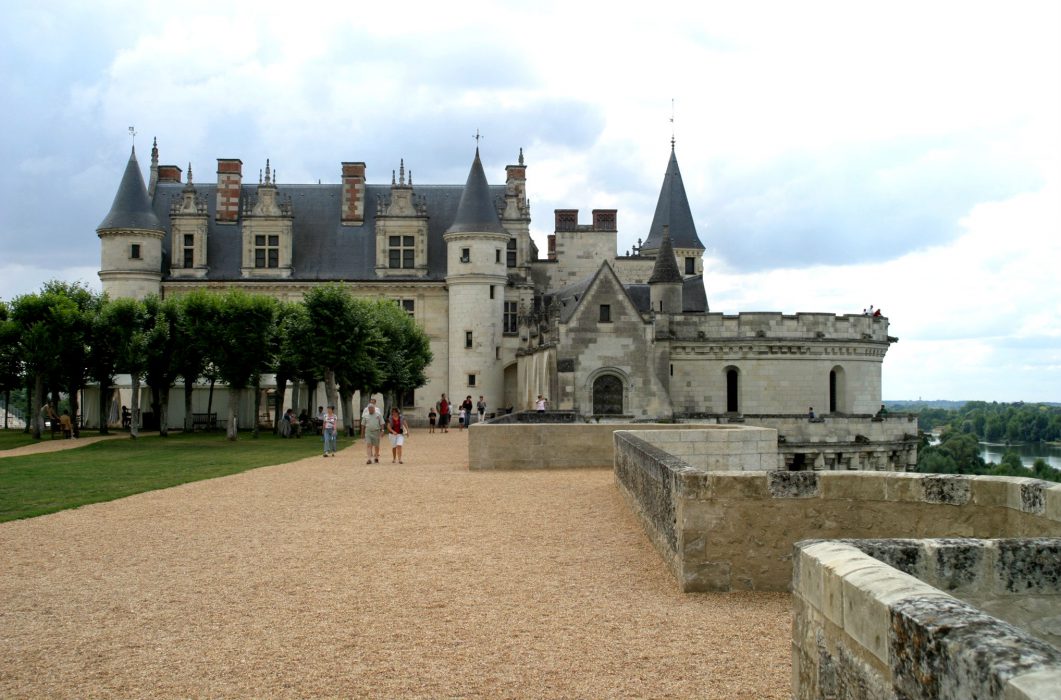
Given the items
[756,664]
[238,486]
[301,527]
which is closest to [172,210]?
[238,486]

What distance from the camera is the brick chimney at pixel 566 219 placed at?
200 feet

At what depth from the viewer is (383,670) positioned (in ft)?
23.0

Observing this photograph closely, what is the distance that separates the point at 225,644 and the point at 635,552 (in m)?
4.92

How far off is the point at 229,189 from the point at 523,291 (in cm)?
1804

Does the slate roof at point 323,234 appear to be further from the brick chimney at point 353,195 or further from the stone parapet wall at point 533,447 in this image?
the stone parapet wall at point 533,447

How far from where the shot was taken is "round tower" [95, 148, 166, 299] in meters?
55.3

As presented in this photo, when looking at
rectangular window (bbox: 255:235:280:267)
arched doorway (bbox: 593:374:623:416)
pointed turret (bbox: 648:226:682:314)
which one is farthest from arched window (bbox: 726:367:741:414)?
rectangular window (bbox: 255:235:280:267)

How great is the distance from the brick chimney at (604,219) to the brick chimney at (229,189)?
68.4 ft

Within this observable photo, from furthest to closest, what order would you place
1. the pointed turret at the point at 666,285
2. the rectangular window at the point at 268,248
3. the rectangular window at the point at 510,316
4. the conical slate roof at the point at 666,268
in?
the rectangular window at the point at 510,316, the rectangular window at the point at 268,248, the conical slate roof at the point at 666,268, the pointed turret at the point at 666,285

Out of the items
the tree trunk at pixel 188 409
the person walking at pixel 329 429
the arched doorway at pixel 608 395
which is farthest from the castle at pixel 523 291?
the tree trunk at pixel 188 409

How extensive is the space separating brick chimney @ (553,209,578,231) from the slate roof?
3.70m

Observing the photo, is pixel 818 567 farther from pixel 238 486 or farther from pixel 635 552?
pixel 238 486

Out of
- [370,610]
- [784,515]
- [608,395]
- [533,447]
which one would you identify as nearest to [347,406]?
[608,395]

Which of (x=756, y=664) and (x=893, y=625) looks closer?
(x=893, y=625)
